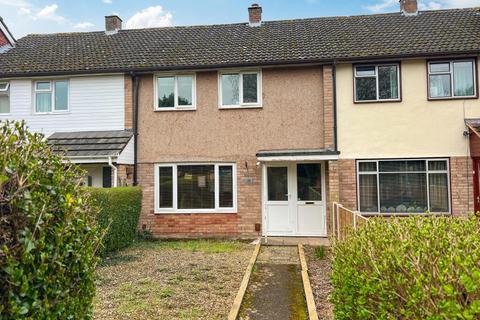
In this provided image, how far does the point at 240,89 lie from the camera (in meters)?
12.2

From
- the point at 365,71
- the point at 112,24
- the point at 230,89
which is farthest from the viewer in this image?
the point at 112,24

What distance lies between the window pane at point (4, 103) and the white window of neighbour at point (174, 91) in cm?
543

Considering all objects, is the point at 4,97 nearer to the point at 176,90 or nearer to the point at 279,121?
the point at 176,90

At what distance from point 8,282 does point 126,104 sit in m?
11.0

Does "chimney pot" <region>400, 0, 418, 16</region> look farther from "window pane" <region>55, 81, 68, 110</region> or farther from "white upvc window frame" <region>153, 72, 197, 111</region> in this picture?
"window pane" <region>55, 81, 68, 110</region>

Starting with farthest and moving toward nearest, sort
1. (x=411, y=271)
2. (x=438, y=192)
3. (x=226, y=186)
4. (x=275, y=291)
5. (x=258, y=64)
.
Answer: (x=226, y=186) → (x=258, y=64) → (x=438, y=192) → (x=275, y=291) → (x=411, y=271)

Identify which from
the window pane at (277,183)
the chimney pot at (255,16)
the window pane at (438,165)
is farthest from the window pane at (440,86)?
the chimney pot at (255,16)

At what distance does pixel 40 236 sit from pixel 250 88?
34.1 feet

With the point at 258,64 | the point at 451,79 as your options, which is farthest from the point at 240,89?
the point at 451,79

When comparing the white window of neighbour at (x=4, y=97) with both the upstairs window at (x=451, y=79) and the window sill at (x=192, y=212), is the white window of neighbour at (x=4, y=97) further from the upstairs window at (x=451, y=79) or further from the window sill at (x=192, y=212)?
the upstairs window at (x=451, y=79)

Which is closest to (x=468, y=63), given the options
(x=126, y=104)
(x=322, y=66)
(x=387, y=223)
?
(x=322, y=66)

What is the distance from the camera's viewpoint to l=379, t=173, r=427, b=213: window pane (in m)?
11.1

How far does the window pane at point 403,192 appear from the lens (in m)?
11.1

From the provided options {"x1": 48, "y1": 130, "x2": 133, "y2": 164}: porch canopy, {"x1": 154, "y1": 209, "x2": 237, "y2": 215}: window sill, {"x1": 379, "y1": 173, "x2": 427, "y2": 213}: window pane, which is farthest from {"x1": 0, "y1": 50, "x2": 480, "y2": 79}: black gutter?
{"x1": 154, "y1": 209, "x2": 237, "y2": 215}: window sill
